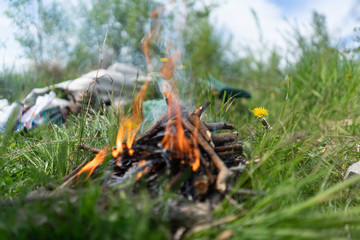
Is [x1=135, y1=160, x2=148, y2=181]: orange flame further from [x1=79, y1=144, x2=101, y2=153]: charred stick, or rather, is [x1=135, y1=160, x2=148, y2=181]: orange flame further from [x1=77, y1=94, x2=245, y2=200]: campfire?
[x1=79, y1=144, x2=101, y2=153]: charred stick

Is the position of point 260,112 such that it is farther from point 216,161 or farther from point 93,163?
point 93,163

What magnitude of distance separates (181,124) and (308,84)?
3.34 m

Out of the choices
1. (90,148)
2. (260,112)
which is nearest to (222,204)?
(90,148)

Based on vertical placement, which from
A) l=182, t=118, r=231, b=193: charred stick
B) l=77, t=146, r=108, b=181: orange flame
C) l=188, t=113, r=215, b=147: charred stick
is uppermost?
l=188, t=113, r=215, b=147: charred stick

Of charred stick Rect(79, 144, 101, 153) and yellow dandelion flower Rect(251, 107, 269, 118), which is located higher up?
yellow dandelion flower Rect(251, 107, 269, 118)

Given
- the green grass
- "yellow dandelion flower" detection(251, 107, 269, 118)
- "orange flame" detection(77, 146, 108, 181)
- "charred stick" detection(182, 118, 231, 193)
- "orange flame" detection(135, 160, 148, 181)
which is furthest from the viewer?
"yellow dandelion flower" detection(251, 107, 269, 118)

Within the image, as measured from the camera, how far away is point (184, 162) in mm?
1538

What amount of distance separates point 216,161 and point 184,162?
184mm

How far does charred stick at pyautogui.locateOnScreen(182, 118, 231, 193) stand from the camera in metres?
1.34

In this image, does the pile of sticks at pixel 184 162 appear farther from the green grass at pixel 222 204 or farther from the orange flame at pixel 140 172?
the green grass at pixel 222 204

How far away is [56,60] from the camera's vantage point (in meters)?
4.84

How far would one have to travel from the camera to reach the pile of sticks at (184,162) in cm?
139

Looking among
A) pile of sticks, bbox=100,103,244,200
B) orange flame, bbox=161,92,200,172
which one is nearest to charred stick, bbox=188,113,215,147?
pile of sticks, bbox=100,103,244,200

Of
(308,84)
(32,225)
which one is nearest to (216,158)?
(32,225)
